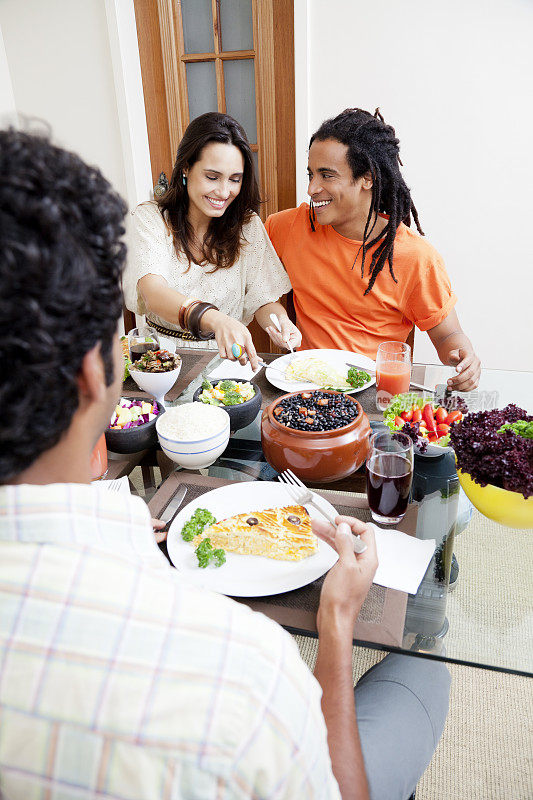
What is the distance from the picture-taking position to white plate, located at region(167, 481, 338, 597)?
1.00 meters

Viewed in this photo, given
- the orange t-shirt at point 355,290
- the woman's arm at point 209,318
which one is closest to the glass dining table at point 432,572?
the woman's arm at point 209,318

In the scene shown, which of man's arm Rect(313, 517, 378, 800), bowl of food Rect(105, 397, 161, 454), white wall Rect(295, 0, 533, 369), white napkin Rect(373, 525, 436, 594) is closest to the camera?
man's arm Rect(313, 517, 378, 800)

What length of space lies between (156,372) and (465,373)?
0.99 meters

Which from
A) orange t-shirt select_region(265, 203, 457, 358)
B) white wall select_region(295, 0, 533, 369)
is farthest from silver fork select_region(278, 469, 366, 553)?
white wall select_region(295, 0, 533, 369)

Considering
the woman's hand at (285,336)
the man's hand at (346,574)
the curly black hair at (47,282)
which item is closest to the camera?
the curly black hair at (47,282)

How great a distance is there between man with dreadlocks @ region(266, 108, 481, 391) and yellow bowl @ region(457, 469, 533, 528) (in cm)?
102

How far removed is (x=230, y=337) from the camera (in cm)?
177

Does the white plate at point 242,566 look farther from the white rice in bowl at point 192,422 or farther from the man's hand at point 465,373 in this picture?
the man's hand at point 465,373

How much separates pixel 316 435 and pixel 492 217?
2.49 meters

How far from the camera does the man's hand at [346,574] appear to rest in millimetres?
898

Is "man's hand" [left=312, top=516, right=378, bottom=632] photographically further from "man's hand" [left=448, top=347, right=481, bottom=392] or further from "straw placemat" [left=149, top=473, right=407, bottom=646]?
"man's hand" [left=448, top=347, right=481, bottom=392]

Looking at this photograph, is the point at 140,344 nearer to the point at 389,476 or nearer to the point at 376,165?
the point at 389,476

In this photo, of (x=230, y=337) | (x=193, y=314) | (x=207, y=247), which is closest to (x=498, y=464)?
(x=230, y=337)

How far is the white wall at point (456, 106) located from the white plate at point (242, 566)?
98.5 inches
